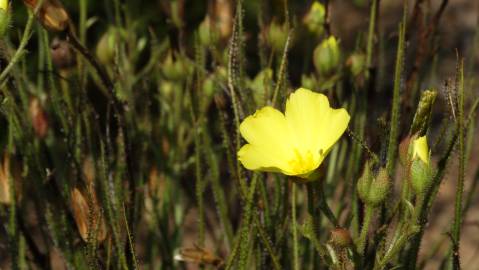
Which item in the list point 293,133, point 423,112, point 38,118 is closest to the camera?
point 423,112

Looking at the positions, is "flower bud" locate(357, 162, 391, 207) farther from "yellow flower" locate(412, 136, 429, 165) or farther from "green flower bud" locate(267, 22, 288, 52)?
"green flower bud" locate(267, 22, 288, 52)

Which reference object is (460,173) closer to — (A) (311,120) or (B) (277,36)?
(A) (311,120)

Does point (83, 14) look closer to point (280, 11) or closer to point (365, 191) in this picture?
point (280, 11)

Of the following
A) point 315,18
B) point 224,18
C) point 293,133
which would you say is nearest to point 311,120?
point 293,133

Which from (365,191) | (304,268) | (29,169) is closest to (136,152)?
Result: (29,169)

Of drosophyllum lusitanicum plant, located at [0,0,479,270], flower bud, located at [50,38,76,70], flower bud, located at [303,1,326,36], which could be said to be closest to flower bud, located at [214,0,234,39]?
drosophyllum lusitanicum plant, located at [0,0,479,270]

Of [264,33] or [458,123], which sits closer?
[458,123]

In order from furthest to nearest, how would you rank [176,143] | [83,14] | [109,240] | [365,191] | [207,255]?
[176,143] < [83,14] < [207,255] < [109,240] < [365,191]
